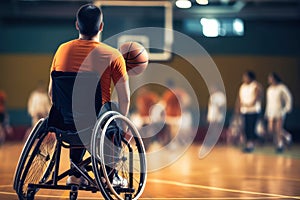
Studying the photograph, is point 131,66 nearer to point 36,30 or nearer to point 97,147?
point 97,147

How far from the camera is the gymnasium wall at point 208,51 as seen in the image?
1959 centimetres

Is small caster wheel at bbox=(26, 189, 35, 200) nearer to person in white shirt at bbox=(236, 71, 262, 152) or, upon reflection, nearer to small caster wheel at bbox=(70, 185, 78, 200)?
small caster wheel at bbox=(70, 185, 78, 200)

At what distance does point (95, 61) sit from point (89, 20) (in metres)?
0.34

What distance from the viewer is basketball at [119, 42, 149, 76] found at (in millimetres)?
5949

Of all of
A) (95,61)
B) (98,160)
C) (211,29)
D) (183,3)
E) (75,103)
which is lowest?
(98,160)

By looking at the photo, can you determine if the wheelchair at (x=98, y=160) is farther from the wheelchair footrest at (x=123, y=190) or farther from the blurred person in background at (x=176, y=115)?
the blurred person in background at (x=176, y=115)

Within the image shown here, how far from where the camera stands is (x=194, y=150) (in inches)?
612

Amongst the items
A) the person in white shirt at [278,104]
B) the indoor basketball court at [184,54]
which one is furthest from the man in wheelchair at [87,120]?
the indoor basketball court at [184,54]

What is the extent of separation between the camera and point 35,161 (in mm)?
5473

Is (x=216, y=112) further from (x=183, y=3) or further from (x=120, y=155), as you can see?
(x=120, y=155)

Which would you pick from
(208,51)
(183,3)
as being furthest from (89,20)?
(208,51)

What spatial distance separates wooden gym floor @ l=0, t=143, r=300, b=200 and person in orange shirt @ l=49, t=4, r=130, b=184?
1508 mm

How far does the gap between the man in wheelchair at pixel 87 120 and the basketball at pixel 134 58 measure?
1.40 ft

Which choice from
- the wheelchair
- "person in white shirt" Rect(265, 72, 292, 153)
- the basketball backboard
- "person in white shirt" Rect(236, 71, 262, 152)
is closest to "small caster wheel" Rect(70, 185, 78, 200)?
the wheelchair
